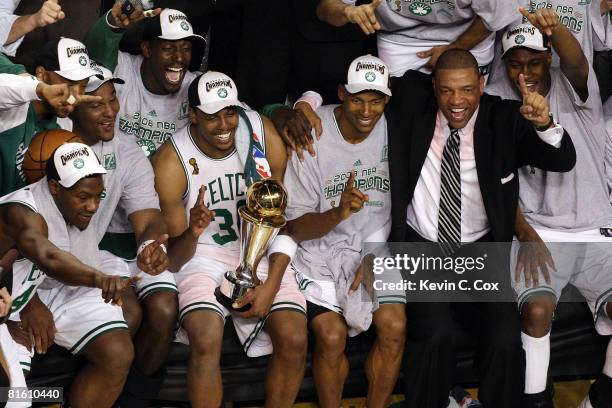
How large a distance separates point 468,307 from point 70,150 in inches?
77.4

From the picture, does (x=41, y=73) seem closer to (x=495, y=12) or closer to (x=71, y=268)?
(x=71, y=268)

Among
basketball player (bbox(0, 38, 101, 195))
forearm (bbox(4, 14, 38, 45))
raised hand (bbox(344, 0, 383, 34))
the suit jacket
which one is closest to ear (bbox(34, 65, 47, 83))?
basketball player (bbox(0, 38, 101, 195))

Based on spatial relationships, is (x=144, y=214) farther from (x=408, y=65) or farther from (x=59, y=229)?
(x=408, y=65)

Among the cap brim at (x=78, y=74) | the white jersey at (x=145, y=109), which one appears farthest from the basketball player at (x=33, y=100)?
the white jersey at (x=145, y=109)

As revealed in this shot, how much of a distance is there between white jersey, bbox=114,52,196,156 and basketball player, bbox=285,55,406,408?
66cm

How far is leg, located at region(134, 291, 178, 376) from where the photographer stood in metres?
5.19

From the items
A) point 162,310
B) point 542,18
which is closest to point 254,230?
point 162,310

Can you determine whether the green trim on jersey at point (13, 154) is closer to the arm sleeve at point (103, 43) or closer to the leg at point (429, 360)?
the arm sleeve at point (103, 43)

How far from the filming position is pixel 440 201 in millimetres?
5590

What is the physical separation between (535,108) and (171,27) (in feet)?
5.74

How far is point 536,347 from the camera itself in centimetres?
545

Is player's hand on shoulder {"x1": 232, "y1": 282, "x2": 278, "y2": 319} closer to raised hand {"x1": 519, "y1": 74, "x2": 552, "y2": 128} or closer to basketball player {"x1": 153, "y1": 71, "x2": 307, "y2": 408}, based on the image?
basketball player {"x1": 153, "y1": 71, "x2": 307, "y2": 408}

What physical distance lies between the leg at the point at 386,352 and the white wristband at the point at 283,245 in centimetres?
47

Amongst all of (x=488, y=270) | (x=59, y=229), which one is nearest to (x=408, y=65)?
(x=488, y=270)
